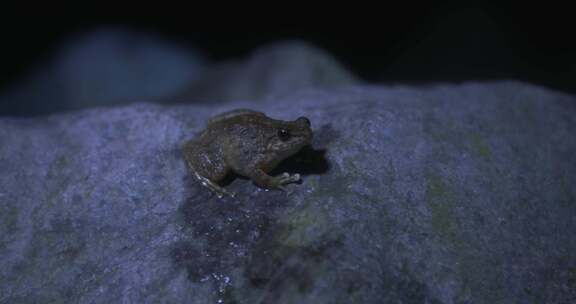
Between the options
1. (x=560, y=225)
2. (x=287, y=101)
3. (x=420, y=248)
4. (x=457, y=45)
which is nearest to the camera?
(x=420, y=248)

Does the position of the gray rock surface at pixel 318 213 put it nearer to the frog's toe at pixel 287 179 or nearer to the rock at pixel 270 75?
the frog's toe at pixel 287 179

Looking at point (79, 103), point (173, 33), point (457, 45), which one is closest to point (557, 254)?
point (457, 45)

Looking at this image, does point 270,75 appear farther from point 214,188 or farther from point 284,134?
point 214,188

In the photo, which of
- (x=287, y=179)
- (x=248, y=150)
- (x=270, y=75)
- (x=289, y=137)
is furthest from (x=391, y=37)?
(x=287, y=179)

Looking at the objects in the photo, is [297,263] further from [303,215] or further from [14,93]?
[14,93]

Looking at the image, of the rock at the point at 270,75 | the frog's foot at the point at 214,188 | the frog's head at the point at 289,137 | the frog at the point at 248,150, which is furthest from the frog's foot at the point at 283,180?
the rock at the point at 270,75

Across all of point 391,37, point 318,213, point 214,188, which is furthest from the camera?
point 391,37
